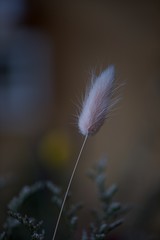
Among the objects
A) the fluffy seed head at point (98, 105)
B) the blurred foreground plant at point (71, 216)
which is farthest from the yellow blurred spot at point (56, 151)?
the fluffy seed head at point (98, 105)

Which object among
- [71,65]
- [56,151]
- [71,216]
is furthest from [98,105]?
[71,65]

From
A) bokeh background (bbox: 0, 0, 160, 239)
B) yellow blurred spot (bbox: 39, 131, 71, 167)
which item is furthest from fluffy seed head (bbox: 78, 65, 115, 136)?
bokeh background (bbox: 0, 0, 160, 239)

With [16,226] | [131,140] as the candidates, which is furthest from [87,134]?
[131,140]

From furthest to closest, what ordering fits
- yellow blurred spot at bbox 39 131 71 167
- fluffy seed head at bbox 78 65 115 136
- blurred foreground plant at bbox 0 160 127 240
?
yellow blurred spot at bbox 39 131 71 167
blurred foreground plant at bbox 0 160 127 240
fluffy seed head at bbox 78 65 115 136

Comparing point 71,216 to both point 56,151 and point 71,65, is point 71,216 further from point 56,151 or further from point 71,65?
point 71,65

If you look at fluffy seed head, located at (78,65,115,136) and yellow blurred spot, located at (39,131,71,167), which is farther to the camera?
yellow blurred spot, located at (39,131,71,167)

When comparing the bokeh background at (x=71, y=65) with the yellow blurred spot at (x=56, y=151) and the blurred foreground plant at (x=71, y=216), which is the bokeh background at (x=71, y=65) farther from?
the blurred foreground plant at (x=71, y=216)

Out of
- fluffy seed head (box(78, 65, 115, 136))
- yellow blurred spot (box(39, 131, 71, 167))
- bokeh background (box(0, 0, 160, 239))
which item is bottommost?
fluffy seed head (box(78, 65, 115, 136))

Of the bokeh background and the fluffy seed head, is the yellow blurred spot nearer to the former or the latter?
the bokeh background

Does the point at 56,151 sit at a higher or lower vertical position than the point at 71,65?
lower
